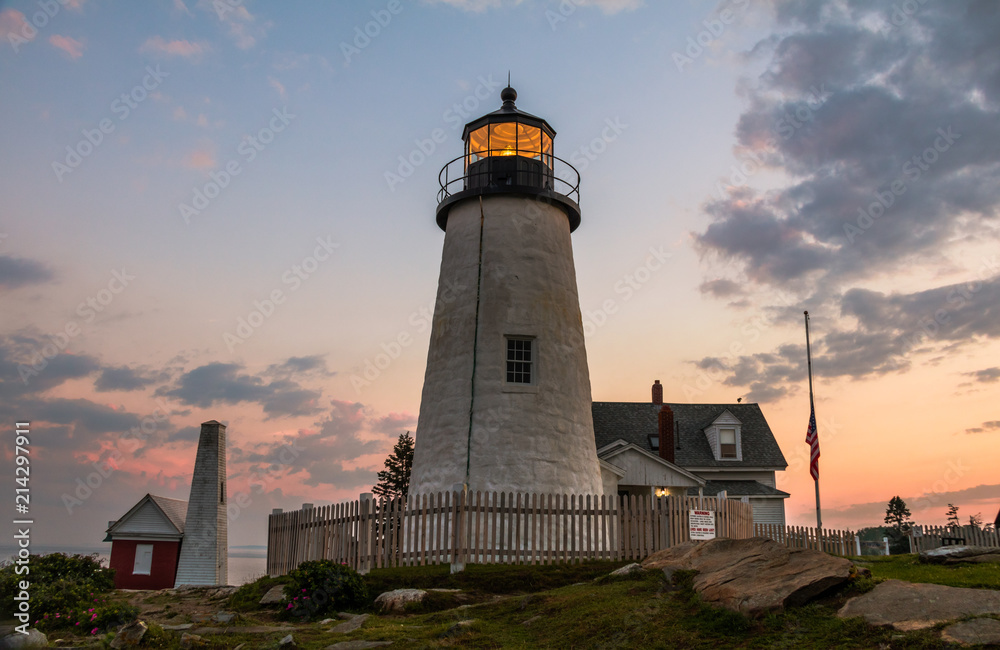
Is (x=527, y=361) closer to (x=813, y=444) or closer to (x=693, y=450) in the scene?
(x=813, y=444)

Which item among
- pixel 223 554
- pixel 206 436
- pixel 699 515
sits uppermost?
pixel 206 436

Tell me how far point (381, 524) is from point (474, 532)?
2.04m

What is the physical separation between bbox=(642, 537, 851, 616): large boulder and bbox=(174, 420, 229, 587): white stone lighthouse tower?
28.9 meters

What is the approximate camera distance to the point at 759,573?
10000 millimetres

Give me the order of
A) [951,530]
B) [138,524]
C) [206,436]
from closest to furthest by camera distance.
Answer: [951,530] < [206,436] < [138,524]

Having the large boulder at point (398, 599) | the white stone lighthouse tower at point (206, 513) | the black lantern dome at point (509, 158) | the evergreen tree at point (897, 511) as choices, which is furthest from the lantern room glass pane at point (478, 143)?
the evergreen tree at point (897, 511)

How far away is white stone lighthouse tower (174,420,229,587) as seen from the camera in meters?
36.2

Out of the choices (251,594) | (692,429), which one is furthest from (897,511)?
(251,594)

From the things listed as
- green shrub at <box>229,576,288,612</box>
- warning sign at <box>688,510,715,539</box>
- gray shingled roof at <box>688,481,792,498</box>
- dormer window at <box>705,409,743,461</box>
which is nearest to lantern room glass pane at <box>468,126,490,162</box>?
warning sign at <box>688,510,715,539</box>

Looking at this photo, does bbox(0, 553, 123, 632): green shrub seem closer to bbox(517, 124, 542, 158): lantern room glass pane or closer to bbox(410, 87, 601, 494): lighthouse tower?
bbox(410, 87, 601, 494): lighthouse tower

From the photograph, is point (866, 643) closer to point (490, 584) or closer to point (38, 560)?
point (490, 584)

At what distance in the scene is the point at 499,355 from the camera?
65.1 ft

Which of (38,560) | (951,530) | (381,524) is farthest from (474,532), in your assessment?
(951,530)

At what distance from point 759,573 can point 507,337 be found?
11004 mm
